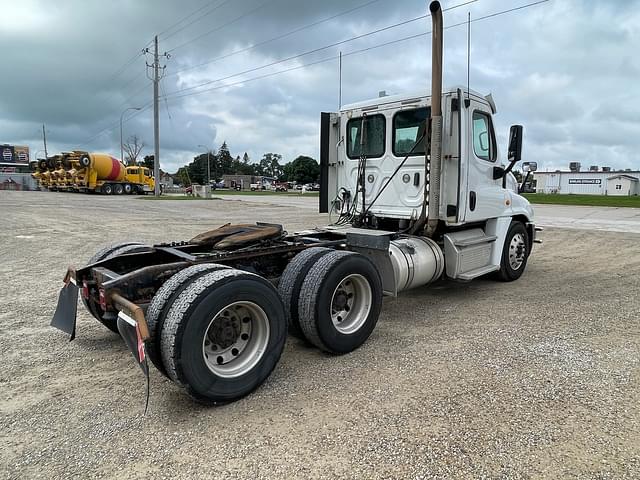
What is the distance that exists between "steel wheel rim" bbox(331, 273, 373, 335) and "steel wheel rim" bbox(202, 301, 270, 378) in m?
0.95

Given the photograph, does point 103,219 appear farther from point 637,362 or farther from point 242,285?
point 637,362

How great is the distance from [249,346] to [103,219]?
627 inches

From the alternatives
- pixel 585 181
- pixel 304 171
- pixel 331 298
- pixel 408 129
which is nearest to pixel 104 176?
pixel 408 129

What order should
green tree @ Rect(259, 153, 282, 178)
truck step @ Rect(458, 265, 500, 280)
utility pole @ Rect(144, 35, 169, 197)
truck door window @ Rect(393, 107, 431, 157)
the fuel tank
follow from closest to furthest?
1. the fuel tank
2. truck door window @ Rect(393, 107, 431, 157)
3. truck step @ Rect(458, 265, 500, 280)
4. utility pole @ Rect(144, 35, 169, 197)
5. green tree @ Rect(259, 153, 282, 178)

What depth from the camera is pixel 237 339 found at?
3600mm

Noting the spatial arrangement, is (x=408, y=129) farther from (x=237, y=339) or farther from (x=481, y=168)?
(x=237, y=339)

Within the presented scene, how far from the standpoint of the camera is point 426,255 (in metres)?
5.87

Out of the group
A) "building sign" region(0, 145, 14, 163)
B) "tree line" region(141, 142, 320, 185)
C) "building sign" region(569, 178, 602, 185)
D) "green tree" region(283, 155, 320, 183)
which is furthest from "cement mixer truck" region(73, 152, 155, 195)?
"building sign" region(569, 178, 602, 185)

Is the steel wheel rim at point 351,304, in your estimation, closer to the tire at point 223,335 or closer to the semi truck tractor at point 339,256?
the semi truck tractor at point 339,256

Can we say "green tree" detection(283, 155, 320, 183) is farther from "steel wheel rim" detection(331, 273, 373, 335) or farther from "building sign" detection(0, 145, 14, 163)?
"steel wheel rim" detection(331, 273, 373, 335)

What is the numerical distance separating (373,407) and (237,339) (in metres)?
1.15

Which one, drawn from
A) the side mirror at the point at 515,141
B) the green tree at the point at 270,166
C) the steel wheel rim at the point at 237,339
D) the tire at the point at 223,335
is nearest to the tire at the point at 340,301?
the tire at the point at 223,335

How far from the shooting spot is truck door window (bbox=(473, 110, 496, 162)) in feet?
20.5

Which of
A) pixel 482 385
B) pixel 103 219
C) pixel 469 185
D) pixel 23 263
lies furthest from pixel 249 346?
pixel 103 219
